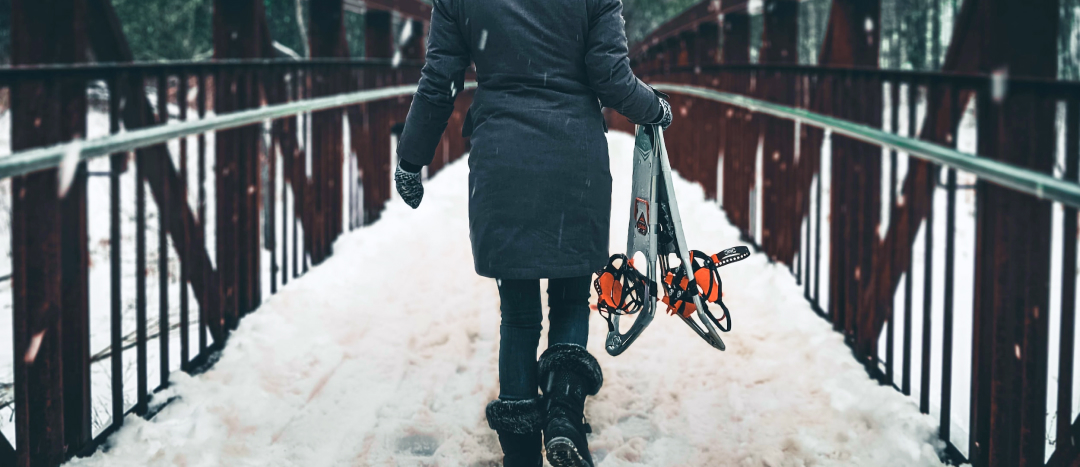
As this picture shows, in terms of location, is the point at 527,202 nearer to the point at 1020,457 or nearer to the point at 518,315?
the point at 518,315

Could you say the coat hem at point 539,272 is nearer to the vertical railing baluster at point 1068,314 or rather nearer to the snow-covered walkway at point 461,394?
the snow-covered walkway at point 461,394

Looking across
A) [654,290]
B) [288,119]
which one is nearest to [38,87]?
[654,290]

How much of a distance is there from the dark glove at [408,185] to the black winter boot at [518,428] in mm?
701

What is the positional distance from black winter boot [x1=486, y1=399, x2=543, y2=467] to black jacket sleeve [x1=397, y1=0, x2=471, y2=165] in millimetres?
802

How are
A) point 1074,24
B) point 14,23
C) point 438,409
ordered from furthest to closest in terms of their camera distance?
point 1074,24, point 438,409, point 14,23

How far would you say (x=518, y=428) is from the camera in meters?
2.99

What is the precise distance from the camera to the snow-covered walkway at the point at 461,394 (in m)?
3.27

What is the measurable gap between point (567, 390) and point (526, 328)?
235 mm

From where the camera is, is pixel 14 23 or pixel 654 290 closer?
pixel 654 290

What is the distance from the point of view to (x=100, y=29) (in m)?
3.95

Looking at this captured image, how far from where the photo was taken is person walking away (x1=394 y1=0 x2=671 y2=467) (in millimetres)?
2836

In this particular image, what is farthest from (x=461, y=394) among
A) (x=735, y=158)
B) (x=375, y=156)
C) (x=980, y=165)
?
(x=375, y=156)

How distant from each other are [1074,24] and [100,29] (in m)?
17.2

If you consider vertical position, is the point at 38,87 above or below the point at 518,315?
above
